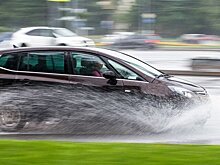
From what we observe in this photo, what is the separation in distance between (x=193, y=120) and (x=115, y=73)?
1.41 meters

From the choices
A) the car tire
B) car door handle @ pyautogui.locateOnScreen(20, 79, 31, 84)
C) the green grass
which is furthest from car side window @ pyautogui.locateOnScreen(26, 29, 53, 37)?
the green grass

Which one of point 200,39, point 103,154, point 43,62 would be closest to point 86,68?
point 43,62

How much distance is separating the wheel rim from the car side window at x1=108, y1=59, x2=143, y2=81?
163cm

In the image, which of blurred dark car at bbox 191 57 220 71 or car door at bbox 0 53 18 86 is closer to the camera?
car door at bbox 0 53 18 86

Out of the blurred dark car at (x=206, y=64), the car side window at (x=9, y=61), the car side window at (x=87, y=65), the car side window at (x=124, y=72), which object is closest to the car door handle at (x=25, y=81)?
the car side window at (x=9, y=61)

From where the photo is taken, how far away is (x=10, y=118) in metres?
8.29

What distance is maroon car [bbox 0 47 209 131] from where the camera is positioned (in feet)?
26.8

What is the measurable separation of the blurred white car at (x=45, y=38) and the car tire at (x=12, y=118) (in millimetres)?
19560

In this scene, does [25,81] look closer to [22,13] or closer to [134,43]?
[134,43]

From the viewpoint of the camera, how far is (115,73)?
8.41m

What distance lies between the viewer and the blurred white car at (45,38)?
28.3m

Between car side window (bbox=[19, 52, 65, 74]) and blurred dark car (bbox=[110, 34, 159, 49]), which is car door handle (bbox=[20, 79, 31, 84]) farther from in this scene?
blurred dark car (bbox=[110, 34, 159, 49])

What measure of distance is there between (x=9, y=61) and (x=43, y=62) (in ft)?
1.83

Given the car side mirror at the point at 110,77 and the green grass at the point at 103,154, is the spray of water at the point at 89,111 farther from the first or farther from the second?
the green grass at the point at 103,154
